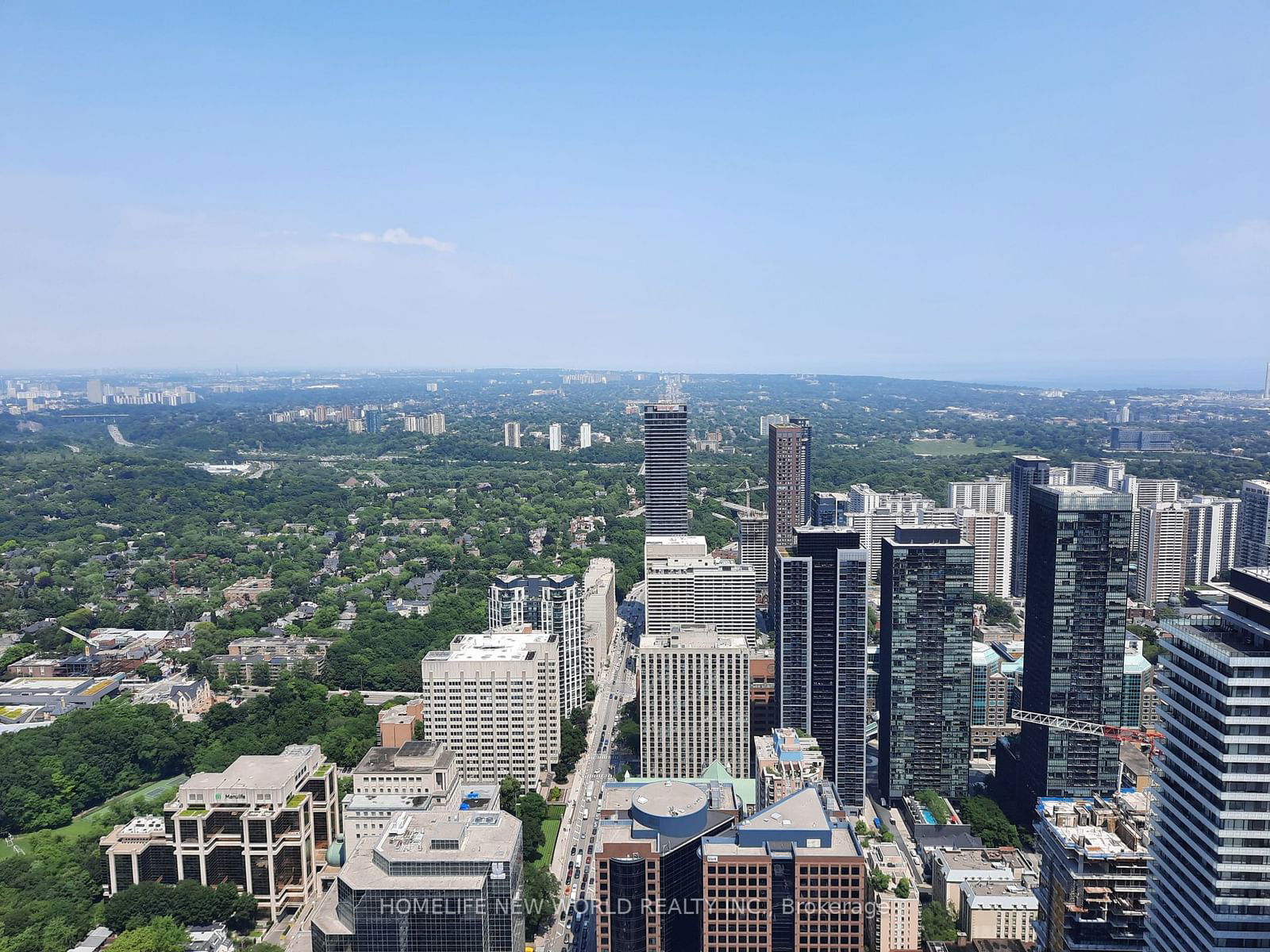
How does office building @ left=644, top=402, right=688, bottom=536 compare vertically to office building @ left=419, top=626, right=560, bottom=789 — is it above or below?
above

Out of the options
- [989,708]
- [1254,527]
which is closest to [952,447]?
[1254,527]

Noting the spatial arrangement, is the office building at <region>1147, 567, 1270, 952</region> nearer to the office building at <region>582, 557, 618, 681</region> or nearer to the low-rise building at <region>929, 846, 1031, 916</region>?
the low-rise building at <region>929, 846, 1031, 916</region>

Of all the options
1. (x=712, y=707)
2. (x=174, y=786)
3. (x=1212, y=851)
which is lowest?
(x=174, y=786)

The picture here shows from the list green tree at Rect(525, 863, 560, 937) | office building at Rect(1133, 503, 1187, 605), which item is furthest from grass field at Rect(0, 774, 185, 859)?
office building at Rect(1133, 503, 1187, 605)

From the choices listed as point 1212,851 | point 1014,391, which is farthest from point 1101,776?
point 1014,391

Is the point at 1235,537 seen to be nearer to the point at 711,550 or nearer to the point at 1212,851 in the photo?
the point at 711,550

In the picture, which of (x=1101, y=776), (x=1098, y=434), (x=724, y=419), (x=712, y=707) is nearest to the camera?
(x=1101, y=776)
